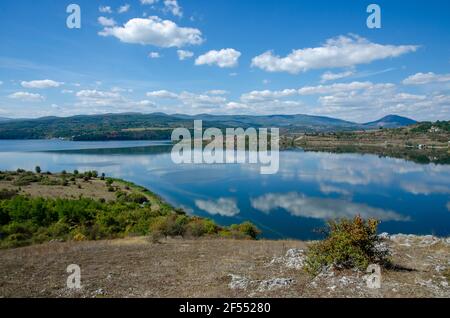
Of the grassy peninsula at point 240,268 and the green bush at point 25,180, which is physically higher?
the grassy peninsula at point 240,268

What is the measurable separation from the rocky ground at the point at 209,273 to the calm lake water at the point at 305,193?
2147cm

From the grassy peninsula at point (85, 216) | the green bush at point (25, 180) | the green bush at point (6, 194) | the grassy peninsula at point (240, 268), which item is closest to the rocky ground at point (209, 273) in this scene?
the grassy peninsula at point (240, 268)

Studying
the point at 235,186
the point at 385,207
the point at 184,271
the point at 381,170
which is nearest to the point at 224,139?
the point at 381,170

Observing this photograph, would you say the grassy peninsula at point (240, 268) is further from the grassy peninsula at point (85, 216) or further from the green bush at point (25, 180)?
the green bush at point (25, 180)

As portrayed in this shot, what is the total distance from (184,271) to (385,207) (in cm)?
4240

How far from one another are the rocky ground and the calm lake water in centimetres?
2147

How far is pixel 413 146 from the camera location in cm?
14462

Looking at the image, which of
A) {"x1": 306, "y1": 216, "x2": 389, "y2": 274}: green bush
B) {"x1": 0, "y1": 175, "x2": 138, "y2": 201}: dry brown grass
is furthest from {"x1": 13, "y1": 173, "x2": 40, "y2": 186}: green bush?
{"x1": 306, "y1": 216, "x2": 389, "y2": 274}: green bush

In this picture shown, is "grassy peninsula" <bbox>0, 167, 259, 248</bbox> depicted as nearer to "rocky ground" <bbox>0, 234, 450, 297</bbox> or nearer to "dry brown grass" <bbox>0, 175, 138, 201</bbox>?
"dry brown grass" <bbox>0, 175, 138, 201</bbox>

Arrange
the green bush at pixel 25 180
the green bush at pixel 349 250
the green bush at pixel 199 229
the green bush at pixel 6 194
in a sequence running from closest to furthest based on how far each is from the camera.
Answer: the green bush at pixel 349 250 → the green bush at pixel 199 229 → the green bush at pixel 6 194 → the green bush at pixel 25 180

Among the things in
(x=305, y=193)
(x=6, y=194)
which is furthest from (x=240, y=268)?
(x=6, y=194)

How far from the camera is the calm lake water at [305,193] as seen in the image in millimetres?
41875

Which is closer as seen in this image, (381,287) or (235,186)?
(381,287)
